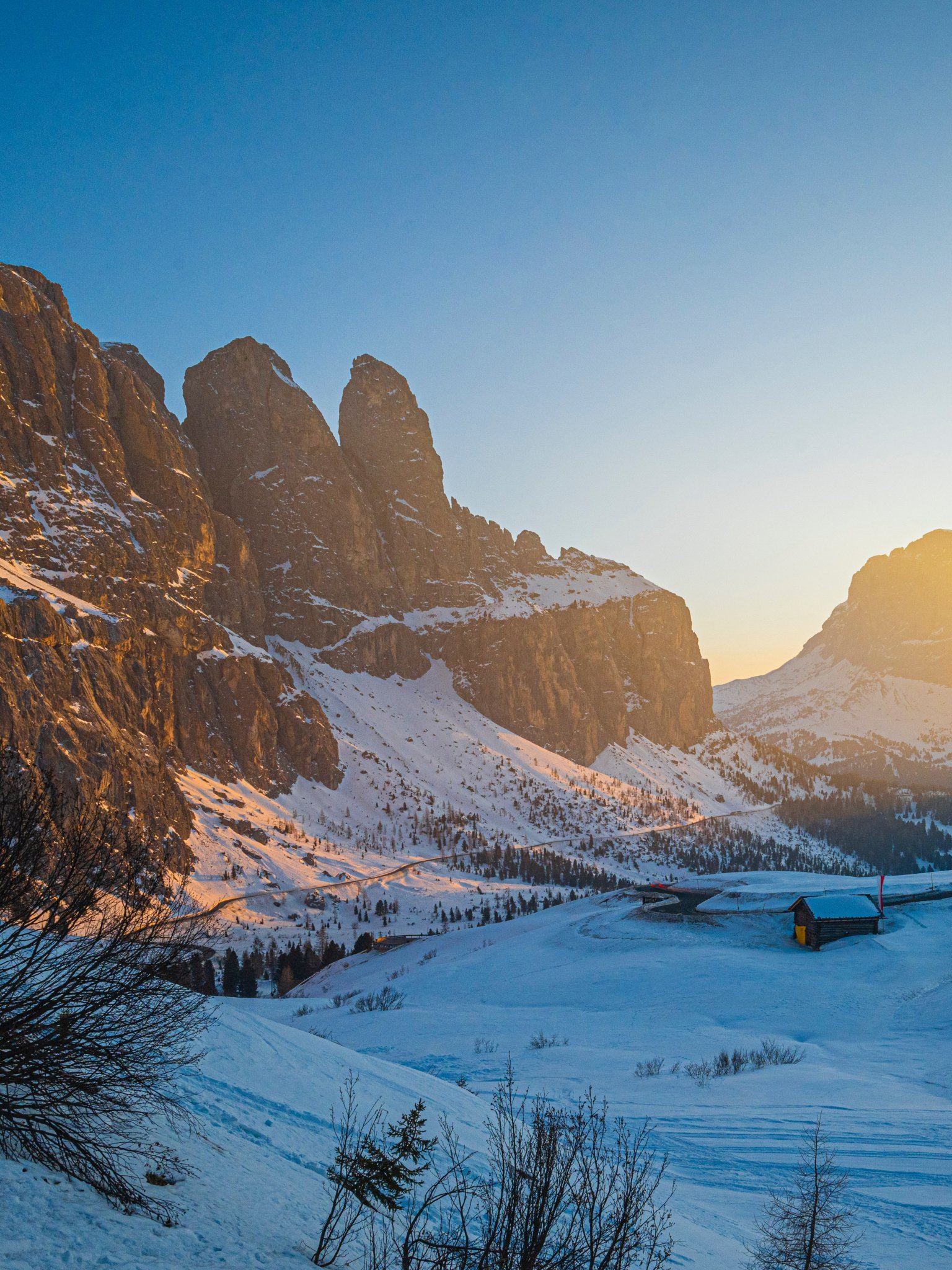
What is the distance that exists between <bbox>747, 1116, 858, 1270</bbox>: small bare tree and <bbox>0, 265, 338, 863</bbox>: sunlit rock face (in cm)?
8854

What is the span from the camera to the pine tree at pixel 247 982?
65.1m

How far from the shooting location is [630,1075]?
917 inches

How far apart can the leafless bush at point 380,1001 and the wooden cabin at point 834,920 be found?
71.6 ft

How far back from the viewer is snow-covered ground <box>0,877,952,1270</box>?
27.7 ft

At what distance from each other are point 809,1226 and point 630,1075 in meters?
13.8

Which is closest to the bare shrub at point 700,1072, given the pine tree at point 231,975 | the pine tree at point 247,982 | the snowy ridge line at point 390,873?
the pine tree at point 247,982

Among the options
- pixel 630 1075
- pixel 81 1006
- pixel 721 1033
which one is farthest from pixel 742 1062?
pixel 81 1006

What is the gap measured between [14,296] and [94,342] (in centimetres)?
2499

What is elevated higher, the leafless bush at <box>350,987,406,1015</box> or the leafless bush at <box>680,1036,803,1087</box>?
the leafless bush at <box>680,1036,803,1087</box>

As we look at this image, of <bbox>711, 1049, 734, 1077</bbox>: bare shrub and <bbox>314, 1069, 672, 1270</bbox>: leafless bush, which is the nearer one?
<bbox>314, 1069, 672, 1270</bbox>: leafless bush

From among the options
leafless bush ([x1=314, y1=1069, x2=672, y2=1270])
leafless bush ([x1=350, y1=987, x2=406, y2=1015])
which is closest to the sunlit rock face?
leafless bush ([x1=350, y1=987, x2=406, y2=1015])

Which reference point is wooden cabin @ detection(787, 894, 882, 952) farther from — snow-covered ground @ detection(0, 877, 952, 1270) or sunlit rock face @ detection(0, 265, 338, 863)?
sunlit rock face @ detection(0, 265, 338, 863)

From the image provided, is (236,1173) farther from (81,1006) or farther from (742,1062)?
(742,1062)

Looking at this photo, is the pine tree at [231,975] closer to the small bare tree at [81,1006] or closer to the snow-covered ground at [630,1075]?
the snow-covered ground at [630,1075]
